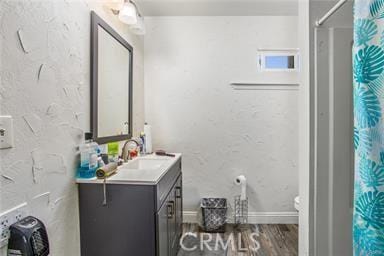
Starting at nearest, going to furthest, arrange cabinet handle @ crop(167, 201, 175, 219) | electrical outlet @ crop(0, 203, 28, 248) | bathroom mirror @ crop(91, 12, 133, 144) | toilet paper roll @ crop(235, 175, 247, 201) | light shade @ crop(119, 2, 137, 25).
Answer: electrical outlet @ crop(0, 203, 28, 248) → bathroom mirror @ crop(91, 12, 133, 144) → cabinet handle @ crop(167, 201, 175, 219) → light shade @ crop(119, 2, 137, 25) → toilet paper roll @ crop(235, 175, 247, 201)

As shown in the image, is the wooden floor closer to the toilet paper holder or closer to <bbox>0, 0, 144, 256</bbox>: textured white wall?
the toilet paper holder

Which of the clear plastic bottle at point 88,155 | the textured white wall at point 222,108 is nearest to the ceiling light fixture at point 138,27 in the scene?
the textured white wall at point 222,108

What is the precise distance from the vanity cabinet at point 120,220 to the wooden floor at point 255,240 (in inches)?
40.5

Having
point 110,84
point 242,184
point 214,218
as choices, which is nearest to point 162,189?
point 110,84

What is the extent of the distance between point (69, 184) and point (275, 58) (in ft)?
8.37

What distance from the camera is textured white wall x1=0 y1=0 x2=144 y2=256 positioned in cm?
93

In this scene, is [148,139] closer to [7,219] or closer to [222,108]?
[222,108]

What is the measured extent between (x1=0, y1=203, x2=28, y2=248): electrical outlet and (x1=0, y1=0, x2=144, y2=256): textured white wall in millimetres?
26

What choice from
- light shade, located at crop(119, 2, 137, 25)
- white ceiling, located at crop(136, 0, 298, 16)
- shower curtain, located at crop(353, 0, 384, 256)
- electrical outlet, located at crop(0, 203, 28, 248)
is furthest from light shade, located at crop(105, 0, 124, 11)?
shower curtain, located at crop(353, 0, 384, 256)

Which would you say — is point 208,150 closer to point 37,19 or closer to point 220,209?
point 220,209

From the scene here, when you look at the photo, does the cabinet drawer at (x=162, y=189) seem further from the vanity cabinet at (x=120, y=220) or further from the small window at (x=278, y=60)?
the small window at (x=278, y=60)

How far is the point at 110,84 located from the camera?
1.92m

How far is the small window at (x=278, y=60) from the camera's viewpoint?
288 cm

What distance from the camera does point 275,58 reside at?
9.50 ft
